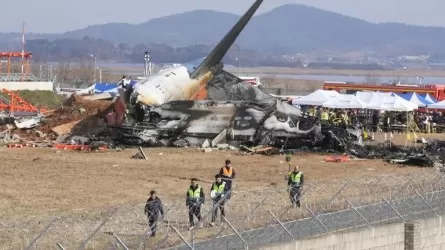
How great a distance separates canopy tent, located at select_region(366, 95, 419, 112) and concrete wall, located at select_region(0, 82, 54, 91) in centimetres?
3969

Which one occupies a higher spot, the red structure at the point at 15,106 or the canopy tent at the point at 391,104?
the canopy tent at the point at 391,104

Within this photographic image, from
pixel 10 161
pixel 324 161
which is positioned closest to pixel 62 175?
pixel 10 161

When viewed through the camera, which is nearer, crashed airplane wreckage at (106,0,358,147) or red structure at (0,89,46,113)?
crashed airplane wreckage at (106,0,358,147)

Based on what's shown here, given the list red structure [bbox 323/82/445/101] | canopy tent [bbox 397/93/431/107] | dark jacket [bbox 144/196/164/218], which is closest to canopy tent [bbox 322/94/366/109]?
canopy tent [bbox 397/93/431/107]

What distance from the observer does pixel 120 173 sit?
139ft

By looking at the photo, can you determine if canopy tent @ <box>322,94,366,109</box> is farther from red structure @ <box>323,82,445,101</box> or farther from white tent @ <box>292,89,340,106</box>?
red structure @ <box>323,82,445,101</box>

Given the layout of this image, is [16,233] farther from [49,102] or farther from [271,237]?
[49,102]

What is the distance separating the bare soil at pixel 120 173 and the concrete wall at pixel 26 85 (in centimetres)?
4593

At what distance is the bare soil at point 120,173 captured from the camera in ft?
111

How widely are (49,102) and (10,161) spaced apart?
52.0 metres

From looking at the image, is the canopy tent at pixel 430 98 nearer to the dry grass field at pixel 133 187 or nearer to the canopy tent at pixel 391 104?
the canopy tent at pixel 391 104

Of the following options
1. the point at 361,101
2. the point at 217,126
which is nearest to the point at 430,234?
the point at 217,126

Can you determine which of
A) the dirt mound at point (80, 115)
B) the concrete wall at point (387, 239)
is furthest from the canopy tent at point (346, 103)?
the concrete wall at point (387, 239)

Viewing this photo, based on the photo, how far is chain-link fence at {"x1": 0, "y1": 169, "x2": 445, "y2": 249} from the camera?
19547mm
